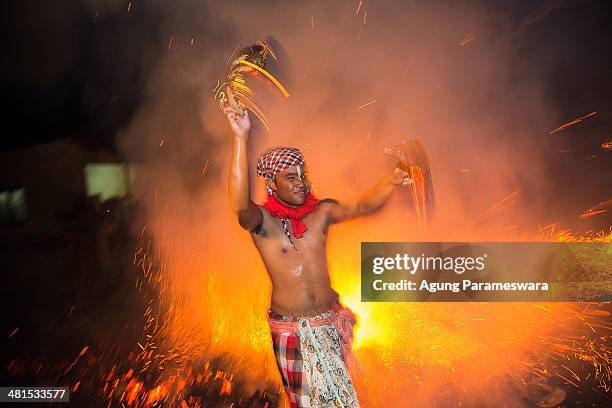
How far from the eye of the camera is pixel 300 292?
130 inches

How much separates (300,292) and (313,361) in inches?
16.4

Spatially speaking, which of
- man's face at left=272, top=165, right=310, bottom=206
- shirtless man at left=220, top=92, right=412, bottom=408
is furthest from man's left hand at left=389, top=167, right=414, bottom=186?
man's face at left=272, top=165, right=310, bottom=206

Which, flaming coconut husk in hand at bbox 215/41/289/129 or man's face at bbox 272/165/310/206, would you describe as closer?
man's face at bbox 272/165/310/206

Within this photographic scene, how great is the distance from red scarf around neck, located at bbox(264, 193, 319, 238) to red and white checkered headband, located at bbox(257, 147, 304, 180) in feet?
0.57

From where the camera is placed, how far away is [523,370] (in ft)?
14.1

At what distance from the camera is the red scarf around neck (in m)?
3.34

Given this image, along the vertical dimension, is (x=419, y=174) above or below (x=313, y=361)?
above

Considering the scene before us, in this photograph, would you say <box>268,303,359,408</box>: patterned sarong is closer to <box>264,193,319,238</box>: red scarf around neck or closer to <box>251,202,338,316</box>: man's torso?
<box>251,202,338,316</box>: man's torso

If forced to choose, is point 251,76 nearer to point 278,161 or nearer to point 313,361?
point 278,161

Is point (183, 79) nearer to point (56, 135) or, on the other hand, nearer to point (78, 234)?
point (56, 135)

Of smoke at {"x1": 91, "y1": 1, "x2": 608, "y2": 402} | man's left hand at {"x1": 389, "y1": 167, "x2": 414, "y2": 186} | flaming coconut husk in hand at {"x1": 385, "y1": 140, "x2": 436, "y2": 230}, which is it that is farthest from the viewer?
smoke at {"x1": 91, "y1": 1, "x2": 608, "y2": 402}

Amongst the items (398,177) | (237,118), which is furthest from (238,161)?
(398,177)

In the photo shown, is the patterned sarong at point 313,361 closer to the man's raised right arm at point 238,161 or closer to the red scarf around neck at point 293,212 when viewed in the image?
the red scarf around neck at point 293,212

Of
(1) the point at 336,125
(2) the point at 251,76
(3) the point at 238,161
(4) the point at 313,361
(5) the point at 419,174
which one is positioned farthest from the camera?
(1) the point at 336,125
